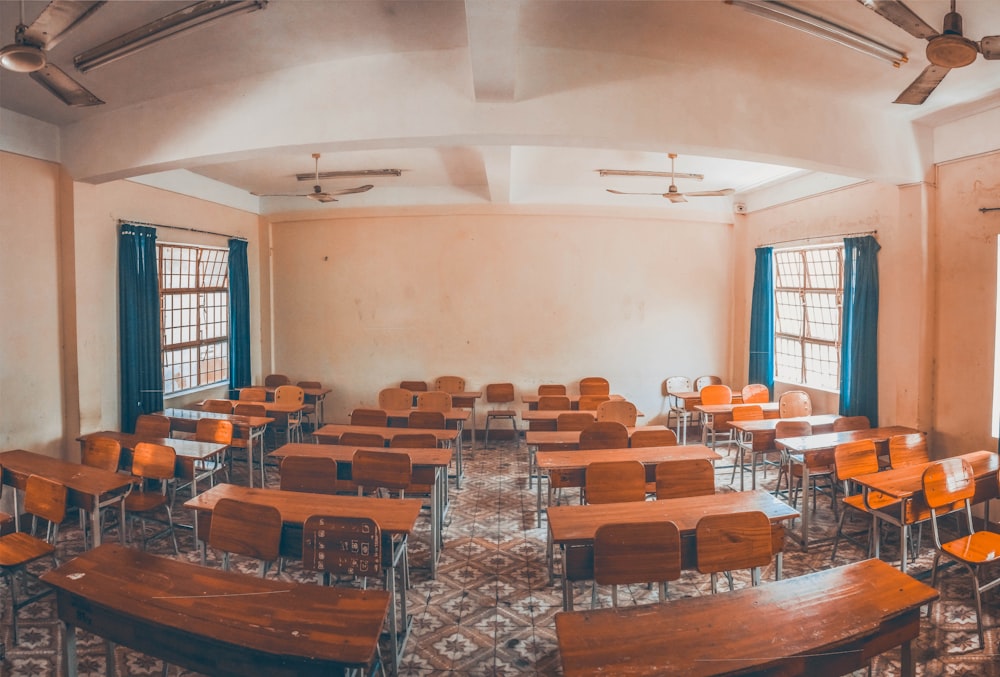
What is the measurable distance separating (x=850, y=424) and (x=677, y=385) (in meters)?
2.83

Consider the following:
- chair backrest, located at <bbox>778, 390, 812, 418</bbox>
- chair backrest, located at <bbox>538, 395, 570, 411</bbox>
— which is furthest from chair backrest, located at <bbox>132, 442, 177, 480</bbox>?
chair backrest, located at <bbox>778, 390, 812, 418</bbox>

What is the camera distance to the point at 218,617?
2016mm

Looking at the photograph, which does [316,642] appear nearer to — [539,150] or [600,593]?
[600,593]

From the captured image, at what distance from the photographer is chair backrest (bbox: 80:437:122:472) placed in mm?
4098

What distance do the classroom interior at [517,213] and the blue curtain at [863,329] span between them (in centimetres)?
11

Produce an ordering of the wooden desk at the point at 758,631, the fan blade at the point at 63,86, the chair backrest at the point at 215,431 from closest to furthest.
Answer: the wooden desk at the point at 758,631, the fan blade at the point at 63,86, the chair backrest at the point at 215,431

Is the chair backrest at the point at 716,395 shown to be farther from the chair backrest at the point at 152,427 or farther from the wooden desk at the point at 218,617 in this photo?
the chair backrest at the point at 152,427

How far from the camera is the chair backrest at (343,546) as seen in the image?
253 cm

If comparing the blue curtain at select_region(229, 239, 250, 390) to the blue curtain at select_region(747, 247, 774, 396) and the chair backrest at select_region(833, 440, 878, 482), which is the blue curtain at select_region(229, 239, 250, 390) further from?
the blue curtain at select_region(747, 247, 774, 396)

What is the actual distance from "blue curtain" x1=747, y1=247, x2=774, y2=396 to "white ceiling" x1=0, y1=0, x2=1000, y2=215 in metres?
2.48

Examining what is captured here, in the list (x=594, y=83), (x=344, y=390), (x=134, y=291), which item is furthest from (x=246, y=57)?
(x=344, y=390)

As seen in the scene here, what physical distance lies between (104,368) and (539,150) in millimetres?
5405

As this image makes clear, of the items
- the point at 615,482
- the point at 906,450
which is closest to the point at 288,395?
the point at 615,482

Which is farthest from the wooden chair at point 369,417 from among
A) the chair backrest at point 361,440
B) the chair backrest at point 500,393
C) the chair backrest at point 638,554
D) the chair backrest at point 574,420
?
the chair backrest at point 638,554
